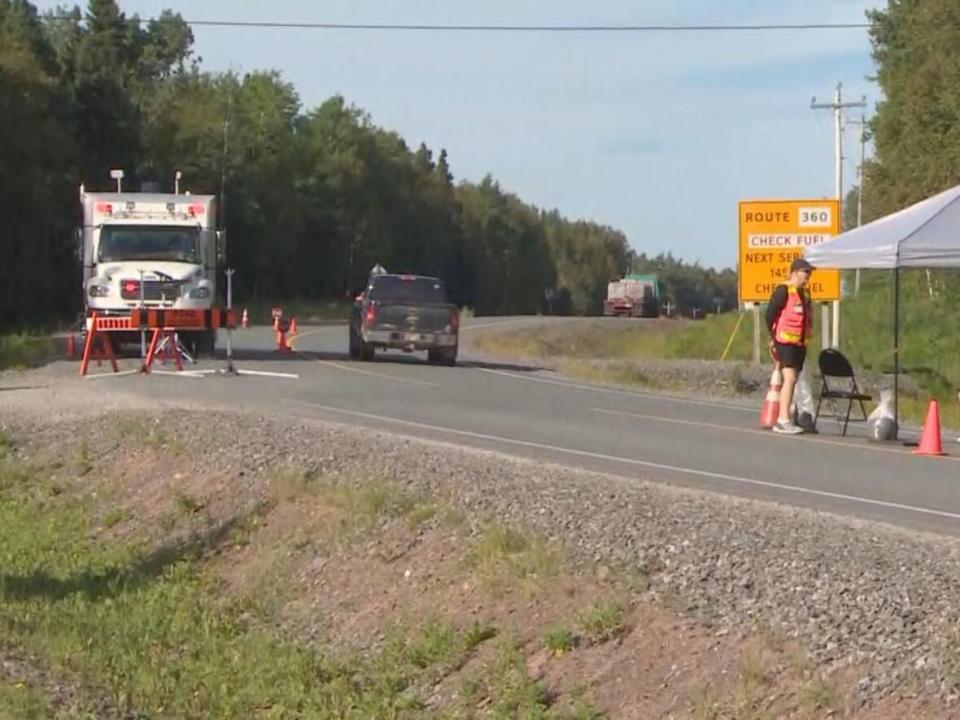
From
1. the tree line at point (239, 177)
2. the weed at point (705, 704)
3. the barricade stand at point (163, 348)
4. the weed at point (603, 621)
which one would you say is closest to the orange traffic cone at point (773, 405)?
the weed at point (603, 621)

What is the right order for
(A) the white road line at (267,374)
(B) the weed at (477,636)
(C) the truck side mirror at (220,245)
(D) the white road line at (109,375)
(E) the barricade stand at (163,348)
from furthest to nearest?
1. (C) the truck side mirror at (220,245)
2. (E) the barricade stand at (163,348)
3. (A) the white road line at (267,374)
4. (D) the white road line at (109,375)
5. (B) the weed at (477,636)

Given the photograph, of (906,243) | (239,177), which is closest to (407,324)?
(906,243)

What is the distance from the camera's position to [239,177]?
91.6m

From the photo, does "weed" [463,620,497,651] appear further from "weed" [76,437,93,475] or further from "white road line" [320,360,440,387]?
"white road line" [320,360,440,387]

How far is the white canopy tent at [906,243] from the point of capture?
18.8 m

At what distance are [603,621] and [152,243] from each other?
74.1ft

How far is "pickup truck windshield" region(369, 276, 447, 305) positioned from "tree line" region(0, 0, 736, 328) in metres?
17.7

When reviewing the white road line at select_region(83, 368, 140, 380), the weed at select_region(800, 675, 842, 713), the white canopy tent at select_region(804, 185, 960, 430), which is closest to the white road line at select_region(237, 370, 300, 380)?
the white road line at select_region(83, 368, 140, 380)

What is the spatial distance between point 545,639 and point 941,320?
32410 mm

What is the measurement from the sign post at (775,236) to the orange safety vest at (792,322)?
1502 cm

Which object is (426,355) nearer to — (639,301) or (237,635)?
(237,635)

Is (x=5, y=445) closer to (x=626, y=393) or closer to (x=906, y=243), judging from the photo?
(x=906, y=243)

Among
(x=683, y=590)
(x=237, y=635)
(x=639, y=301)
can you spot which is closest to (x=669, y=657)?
(x=683, y=590)

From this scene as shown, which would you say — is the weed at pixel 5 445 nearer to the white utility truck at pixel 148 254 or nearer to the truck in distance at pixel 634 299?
the white utility truck at pixel 148 254
